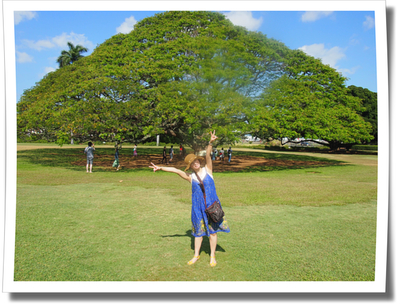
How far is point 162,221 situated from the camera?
6.47 meters

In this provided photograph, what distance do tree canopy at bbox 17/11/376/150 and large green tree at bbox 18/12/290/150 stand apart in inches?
2.2

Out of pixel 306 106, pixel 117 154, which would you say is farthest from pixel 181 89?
pixel 306 106

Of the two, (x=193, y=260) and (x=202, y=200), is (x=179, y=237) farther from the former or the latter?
(x=202, y=200)

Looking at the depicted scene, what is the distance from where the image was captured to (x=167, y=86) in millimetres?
16250

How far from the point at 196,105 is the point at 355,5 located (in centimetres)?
1173

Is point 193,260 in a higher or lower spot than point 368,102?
lower

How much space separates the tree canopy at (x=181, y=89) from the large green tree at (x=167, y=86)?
55mm

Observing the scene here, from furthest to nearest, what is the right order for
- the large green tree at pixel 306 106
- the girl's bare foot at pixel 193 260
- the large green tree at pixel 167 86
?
the large green tree at pixel 306 106, the large green tree at pixel 167 86, the girl's bare foot at pixel 193 260

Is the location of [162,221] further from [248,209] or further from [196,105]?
[196,105]

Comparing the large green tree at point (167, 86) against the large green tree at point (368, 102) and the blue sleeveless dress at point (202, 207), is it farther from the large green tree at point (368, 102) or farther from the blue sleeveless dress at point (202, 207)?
the large green tree at point (368, 102)

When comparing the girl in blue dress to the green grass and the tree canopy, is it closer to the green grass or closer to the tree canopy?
the green grass

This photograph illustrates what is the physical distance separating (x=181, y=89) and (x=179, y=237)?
37.4ft

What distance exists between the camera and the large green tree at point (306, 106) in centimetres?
1739

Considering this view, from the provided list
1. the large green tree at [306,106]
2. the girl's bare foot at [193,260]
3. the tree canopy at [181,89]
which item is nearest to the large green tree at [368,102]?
the large green tree at [306,106]
